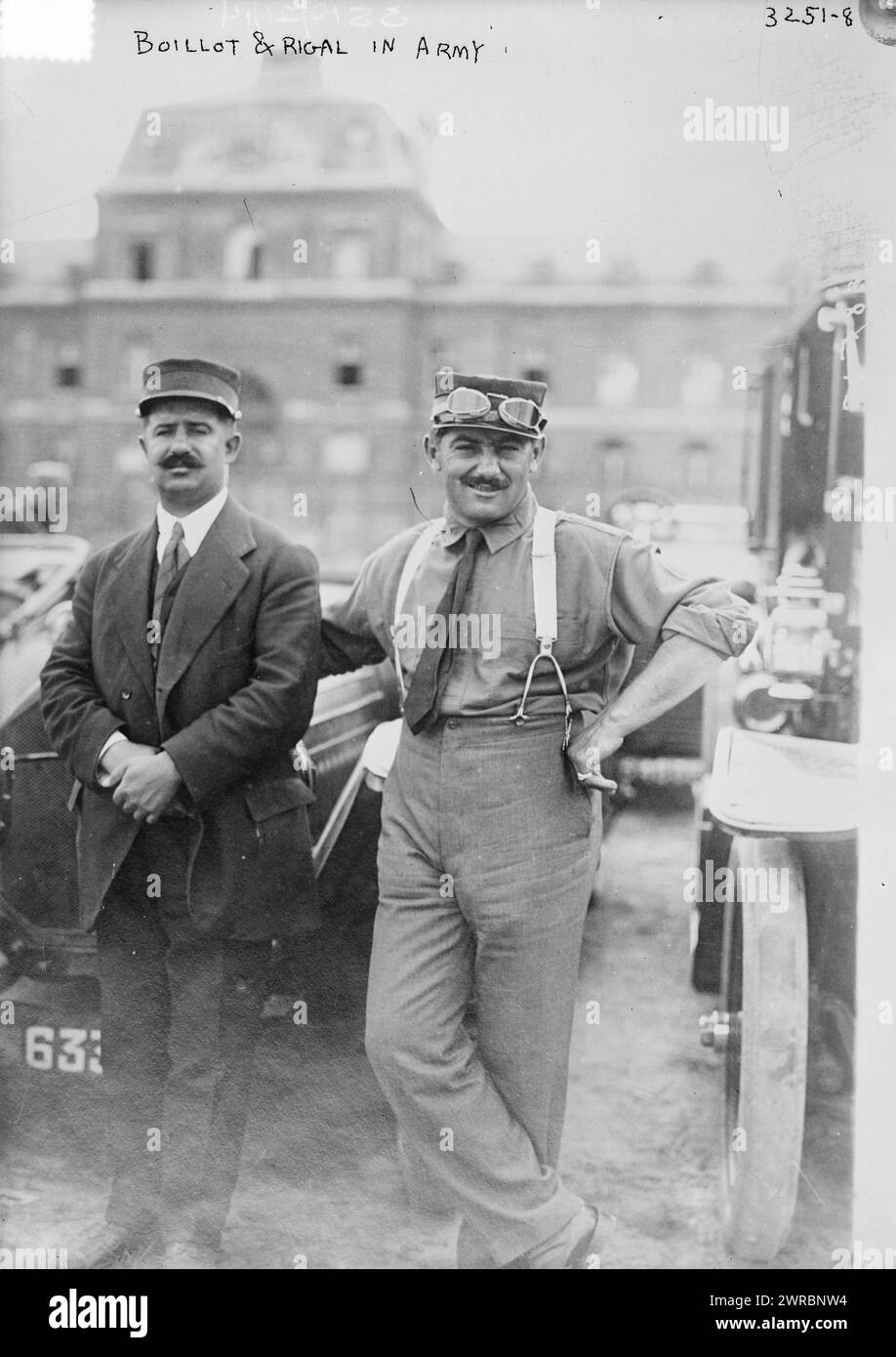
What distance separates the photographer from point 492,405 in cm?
265

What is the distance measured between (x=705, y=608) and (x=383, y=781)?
96 cm

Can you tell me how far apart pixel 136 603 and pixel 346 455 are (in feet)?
2.26

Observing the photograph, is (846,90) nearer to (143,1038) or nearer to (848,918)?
(848,918)

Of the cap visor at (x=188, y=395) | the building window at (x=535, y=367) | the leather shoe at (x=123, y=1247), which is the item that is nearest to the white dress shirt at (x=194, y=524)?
the cap visor at (x=188, y=395)

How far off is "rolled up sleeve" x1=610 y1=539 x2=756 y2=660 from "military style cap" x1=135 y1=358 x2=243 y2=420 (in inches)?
44.6

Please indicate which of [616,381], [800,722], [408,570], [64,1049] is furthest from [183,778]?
[800,722]

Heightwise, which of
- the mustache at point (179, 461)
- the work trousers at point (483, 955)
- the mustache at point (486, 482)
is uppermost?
the mustache at point (179, 461)

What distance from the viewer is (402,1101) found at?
2.71m

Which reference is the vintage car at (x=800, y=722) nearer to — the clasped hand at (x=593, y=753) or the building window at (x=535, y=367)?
the clasped hand at (x=593, y=753)

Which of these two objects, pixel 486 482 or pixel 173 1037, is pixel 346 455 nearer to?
pixel 486 482

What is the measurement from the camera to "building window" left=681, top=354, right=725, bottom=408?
3012mm

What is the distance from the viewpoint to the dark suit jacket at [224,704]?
281 cm

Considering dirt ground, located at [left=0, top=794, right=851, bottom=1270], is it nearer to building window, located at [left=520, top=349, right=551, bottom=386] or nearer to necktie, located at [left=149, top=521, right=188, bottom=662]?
necktie, located at [left=149, top=521, right=188, bottom=662]

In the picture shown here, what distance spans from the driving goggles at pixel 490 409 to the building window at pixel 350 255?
2.10ft
